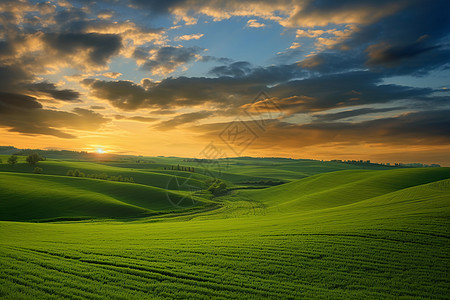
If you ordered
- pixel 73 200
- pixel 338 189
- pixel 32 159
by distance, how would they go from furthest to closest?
pixel 32 159 < pixel 338 189 < pixel 73 200

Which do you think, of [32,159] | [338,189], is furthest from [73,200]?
[32,159]

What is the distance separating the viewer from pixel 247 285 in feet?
39.7

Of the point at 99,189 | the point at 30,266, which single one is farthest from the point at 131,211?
the point at 30,266

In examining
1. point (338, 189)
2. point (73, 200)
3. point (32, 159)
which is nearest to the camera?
point (73, 200)

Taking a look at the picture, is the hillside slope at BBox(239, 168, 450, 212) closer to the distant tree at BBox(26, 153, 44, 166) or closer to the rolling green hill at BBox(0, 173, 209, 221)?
the rolling green hill at BBox(0, 173, 209, 221)

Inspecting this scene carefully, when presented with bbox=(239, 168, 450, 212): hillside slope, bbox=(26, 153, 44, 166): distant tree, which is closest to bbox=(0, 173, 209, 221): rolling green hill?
bbox=(239, 168, 450, 212): hillside slope

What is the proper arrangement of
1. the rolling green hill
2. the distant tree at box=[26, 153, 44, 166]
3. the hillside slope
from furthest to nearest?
the distant tree at box=[26, 153, 44, 166] < the hillside slope < the rolling green hill

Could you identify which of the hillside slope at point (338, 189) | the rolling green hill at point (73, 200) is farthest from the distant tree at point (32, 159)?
the hillside slope at point (338, 189)

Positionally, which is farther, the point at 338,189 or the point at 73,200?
the point at 338,189

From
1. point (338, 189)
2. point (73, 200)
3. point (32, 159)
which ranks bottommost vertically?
point (73, 200)

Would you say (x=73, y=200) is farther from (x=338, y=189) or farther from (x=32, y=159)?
(x=32, y=159)

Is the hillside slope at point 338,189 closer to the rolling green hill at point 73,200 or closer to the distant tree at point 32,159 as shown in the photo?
the rolling green hill at point 73,200

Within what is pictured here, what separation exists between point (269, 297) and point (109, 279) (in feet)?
27.7

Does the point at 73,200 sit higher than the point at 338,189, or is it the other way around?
the point at 338,189
